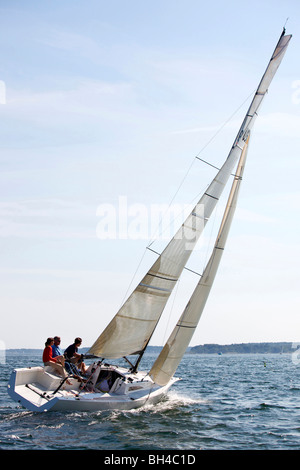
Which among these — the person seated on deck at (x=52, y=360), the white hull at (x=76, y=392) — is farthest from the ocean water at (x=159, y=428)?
the person seated on deck at (x=52, y=360)

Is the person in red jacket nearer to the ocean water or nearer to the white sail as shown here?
the ocean water

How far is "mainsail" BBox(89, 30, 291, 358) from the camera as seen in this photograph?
699 inches

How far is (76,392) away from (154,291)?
164 inches

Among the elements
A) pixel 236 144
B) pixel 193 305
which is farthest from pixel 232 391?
pixel 236 144

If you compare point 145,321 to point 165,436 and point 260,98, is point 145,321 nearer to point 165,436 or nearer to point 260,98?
point 165,436

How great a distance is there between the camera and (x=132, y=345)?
18172 millimetres

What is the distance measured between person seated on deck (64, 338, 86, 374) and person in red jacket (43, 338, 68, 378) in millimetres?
430

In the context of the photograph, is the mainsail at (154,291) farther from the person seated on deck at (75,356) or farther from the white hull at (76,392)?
the white hull at (76,392)

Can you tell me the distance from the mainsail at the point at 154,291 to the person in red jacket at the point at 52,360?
3.80 feet

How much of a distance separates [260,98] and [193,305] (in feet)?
26.2

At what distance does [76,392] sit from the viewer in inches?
648

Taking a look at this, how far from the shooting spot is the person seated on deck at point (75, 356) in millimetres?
17922

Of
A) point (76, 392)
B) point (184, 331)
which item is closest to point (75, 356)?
point (76, 392)

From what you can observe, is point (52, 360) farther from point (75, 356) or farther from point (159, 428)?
point (159, 428)
